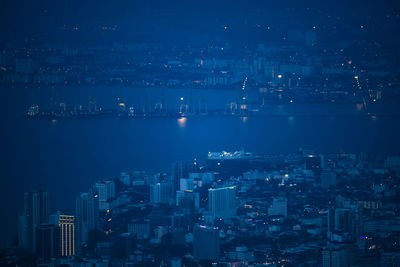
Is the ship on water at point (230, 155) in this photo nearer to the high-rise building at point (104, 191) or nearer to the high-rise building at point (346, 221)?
the high-rise building at point (104, 191)

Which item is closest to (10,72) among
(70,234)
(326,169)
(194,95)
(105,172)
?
(194,95)

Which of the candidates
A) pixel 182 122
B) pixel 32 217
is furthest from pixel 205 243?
pixel 182 122

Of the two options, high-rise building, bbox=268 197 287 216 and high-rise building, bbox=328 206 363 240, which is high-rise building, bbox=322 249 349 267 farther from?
high-rise building, bbox=268 197 287 216

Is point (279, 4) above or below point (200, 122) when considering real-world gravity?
above

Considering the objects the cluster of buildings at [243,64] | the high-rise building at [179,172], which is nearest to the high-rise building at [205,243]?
the high-rise building at [179,172]

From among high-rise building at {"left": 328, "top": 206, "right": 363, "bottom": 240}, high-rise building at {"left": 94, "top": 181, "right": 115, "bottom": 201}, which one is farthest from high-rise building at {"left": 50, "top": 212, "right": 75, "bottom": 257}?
high-rise building at {"left": 328, "top": 206, "right": 363, "bottom": 240}

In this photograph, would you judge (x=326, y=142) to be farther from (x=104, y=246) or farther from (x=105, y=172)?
(x=104, y=246)

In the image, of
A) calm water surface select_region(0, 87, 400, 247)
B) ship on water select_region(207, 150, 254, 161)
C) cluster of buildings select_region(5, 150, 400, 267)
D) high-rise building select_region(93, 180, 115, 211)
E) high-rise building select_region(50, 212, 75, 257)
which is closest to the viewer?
cluster of buildings select_region(5, 150, 400, 267)
